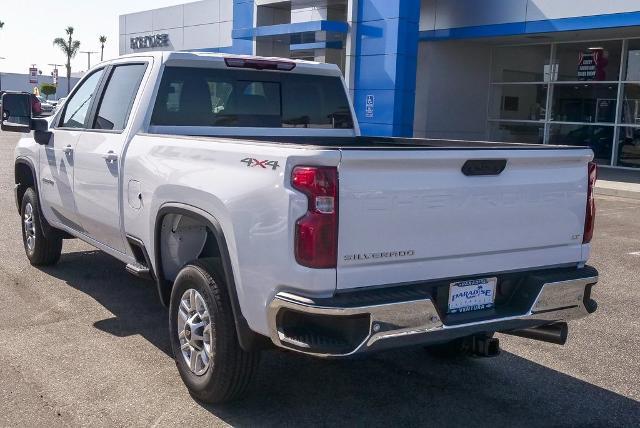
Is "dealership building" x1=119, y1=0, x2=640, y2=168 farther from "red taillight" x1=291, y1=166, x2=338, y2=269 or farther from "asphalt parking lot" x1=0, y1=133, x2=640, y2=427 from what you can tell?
"red taillight" x1=291, y1=166, x2=338, y2=269

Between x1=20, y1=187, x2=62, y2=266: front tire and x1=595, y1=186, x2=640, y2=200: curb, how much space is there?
11.9 metres

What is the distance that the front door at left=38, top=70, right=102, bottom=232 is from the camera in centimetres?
618

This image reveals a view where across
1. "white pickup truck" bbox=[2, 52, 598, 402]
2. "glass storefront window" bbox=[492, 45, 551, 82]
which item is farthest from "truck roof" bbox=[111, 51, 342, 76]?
"glass storefront window" bbox=[492, 45, 551, 82]

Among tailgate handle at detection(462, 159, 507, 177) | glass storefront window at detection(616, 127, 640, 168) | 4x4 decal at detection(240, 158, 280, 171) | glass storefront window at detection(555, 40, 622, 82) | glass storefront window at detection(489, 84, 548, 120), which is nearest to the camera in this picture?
4x4 decal at detection(240, 158, 280, 171)

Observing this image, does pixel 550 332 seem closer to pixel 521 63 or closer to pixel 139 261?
pixel 139 261

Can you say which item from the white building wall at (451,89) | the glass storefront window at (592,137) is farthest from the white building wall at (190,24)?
the glass storefront window at (592,137)

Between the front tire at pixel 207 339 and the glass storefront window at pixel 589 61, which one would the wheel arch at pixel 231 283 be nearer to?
the front tire at pixel 207 339

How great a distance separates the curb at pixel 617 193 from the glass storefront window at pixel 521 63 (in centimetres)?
721

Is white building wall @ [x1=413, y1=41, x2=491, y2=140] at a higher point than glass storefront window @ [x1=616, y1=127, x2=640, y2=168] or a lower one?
higher

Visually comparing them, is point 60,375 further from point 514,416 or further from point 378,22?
point 378,22

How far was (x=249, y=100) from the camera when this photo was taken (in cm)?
572

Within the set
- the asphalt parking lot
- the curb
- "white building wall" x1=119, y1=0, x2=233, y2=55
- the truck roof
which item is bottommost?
the asphalt parking lot

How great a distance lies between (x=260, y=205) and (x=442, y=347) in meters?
2.17

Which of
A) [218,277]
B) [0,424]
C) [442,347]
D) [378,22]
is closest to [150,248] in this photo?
[218,277]
